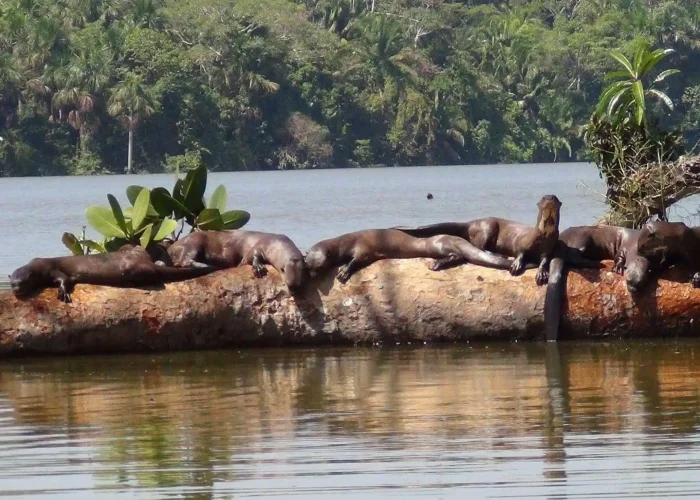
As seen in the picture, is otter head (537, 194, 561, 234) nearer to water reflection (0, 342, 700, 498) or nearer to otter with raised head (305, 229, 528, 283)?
otter with raised head (305, 229, 528, 283)

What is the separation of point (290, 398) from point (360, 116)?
259ft

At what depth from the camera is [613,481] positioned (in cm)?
780

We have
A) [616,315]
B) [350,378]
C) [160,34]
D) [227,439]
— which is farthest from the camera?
[160,34]

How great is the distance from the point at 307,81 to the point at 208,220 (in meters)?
74.0

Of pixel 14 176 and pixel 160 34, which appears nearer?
pixel 14 176

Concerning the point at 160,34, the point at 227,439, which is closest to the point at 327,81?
the point at 160,34

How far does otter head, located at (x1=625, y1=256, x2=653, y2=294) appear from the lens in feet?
41.9

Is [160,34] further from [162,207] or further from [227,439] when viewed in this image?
[227,439]

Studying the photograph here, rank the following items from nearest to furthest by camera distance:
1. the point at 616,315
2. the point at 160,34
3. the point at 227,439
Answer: the point at 227,439, the point at 616,315, the point at 160,34

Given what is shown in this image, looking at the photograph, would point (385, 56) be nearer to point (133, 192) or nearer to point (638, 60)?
point (638, 60)

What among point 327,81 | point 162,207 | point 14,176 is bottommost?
point 162,207

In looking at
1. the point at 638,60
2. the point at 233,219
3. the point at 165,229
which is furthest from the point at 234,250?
the point at 638,60

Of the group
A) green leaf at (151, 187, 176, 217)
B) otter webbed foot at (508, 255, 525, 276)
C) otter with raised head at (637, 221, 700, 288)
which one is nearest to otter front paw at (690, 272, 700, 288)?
otter with raised head at (637, 221, 700, 288)

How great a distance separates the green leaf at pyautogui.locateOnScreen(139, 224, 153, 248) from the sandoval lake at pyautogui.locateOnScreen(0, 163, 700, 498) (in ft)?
3.79
